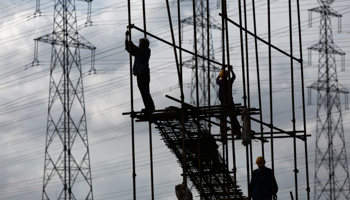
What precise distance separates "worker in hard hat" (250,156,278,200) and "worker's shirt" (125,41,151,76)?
12.8ft

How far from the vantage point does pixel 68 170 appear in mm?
53000

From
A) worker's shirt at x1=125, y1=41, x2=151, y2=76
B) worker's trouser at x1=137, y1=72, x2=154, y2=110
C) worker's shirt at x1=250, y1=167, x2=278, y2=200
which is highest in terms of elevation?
worker's shirt at x1=125, y1=41, x2=151, y2=76

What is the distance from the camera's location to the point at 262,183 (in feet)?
67.8

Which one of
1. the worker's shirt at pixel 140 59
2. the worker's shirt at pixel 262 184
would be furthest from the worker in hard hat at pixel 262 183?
the worker's shirt at pixel 140 59

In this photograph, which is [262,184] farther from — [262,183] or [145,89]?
[145,89]

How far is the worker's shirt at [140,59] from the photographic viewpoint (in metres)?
21.9

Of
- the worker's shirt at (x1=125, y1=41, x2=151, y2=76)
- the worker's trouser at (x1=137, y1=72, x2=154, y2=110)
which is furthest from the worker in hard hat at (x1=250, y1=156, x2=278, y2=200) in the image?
the worker's shirt at (x1=125, y1=41, x2=151, y2=76)

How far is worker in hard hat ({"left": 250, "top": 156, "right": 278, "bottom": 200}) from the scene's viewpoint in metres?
20.7

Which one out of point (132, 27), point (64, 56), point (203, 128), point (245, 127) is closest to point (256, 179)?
point (245, 127)

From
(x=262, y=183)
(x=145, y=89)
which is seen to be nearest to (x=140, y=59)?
(x=145, y=89)

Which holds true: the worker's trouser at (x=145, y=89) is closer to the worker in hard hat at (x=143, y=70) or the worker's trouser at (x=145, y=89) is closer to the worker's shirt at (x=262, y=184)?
the worker in hard hat at (x=143, y=70)

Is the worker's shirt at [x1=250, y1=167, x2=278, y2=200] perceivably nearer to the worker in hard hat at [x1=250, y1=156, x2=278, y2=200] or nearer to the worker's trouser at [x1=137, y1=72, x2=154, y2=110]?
the worker in hard hat at [x1=250, y1=156, x2=278, y2=200]

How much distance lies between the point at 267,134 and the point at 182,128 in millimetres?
3794

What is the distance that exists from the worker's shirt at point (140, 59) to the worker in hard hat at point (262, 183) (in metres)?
3.89
